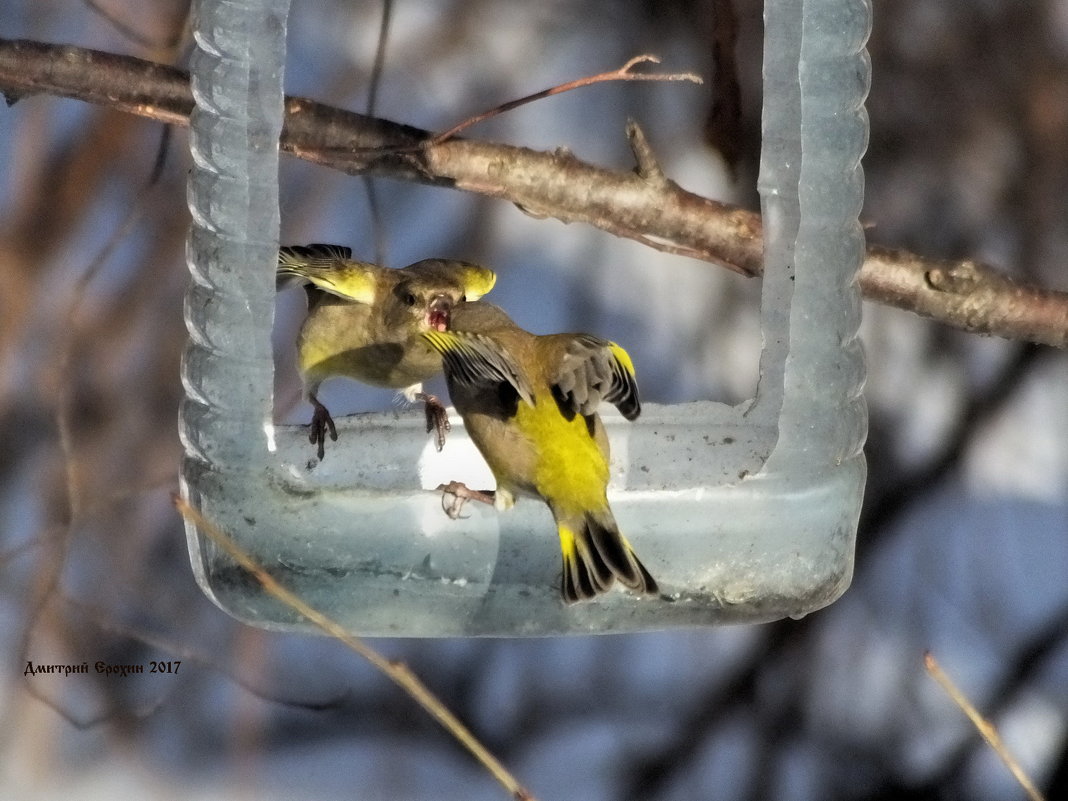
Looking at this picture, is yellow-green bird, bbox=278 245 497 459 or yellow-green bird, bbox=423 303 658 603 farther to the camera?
yellow-green bird, bbox=278 245 497 459

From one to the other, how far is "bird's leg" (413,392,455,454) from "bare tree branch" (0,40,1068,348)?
40 centimetres

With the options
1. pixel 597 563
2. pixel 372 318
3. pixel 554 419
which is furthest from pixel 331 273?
pixel 597 563

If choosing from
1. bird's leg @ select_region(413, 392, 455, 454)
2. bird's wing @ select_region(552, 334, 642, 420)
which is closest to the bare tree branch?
bird's leg @ select_region(413, 392, 455, 454)

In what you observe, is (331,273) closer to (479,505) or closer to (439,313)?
(439,313)

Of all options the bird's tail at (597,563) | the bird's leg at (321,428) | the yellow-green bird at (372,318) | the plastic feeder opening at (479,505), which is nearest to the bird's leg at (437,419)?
the yellow-green bird at (372,318)

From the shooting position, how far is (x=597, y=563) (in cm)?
162

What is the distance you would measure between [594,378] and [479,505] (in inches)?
9.2

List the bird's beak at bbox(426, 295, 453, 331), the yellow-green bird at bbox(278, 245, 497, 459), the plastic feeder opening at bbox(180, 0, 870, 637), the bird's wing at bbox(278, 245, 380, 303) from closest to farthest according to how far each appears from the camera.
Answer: the plastic feeder opening at bbox(180, 0, 870, 637)
the bird's beak at bbox(426, 295, 453, 331)
the yellow-green bird at bbox(278, 245, 497, 459)
the bird's wing at bbox(278, 245, 380, 303)

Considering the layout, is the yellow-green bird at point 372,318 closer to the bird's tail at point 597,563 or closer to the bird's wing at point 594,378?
the bird's wing at point 594,378

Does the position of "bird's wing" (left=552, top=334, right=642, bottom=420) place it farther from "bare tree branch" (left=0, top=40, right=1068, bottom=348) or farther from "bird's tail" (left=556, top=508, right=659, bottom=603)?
"bare tree branch" (left=0, top=40, right=1068, bottom=348)

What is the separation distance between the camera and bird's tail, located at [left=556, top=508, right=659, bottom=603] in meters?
1.61

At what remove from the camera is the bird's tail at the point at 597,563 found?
161 cm

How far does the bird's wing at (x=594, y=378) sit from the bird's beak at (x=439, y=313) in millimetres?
225

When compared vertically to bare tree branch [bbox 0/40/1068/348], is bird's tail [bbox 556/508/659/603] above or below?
below
